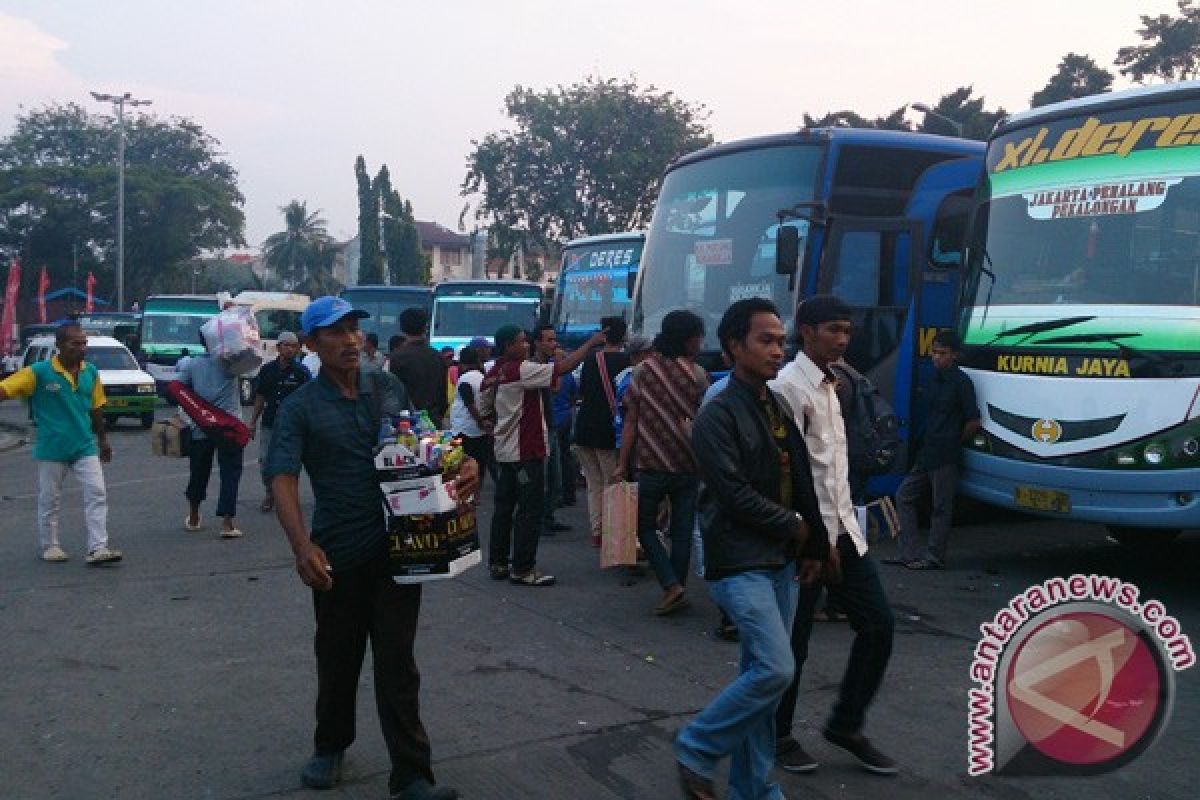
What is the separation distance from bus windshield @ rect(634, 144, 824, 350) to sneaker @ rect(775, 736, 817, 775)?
544 centimetres

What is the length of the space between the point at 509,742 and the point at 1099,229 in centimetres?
554

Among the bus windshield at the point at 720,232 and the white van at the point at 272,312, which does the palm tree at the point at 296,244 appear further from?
the bus windshield at the point at 720,232

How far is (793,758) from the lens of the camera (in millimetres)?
4656

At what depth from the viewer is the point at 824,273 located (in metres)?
9.66

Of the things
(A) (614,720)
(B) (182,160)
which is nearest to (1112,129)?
(A) (614,720)

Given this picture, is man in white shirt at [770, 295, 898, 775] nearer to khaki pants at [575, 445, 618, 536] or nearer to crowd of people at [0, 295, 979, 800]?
crowd of people at [0, 295, 979, 800]

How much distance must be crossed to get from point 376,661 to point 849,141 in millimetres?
7250

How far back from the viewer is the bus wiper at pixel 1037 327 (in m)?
7.92

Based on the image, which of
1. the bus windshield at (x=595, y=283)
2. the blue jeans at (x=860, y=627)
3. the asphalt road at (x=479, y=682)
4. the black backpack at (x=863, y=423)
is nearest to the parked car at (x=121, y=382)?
Answer: the bus windshield at (x=595, y=283)

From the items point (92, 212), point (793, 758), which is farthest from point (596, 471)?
point (92, 212)

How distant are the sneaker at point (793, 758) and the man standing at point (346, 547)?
52.9 inches

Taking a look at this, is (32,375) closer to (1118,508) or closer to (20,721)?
(20,721)

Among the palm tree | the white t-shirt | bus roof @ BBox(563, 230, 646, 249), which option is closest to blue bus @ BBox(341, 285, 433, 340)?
bus roof @ BBox(563, 230, 646, 249)

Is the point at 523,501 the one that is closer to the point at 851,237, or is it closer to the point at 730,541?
the point at 851,237
